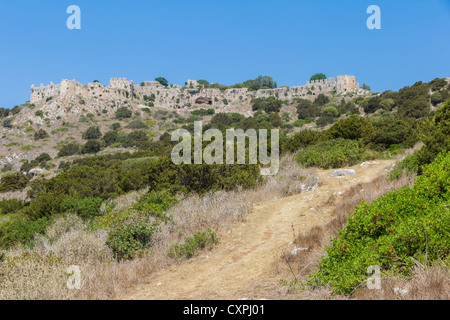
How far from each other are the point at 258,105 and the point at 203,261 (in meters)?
65.2

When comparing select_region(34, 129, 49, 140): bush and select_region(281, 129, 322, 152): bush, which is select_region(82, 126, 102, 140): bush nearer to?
select_region(34, 129, 49, 140): bush

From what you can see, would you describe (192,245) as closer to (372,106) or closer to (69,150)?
(69,150)

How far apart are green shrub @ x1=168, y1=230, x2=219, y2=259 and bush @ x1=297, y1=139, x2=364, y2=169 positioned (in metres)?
8.42

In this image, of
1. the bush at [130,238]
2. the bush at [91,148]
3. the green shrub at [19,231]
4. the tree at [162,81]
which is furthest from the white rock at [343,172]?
the tree at [162,81]

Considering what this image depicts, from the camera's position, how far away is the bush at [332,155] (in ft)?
44.1

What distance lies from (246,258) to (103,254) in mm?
2964

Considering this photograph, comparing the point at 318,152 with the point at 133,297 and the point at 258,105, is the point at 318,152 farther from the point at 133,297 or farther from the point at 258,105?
the point at 258,105

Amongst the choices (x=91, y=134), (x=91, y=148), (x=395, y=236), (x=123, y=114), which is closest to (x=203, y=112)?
(x=123, y=114)

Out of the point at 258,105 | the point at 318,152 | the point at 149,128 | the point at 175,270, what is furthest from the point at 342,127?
the point at 258,105

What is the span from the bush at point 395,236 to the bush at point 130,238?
4065mm

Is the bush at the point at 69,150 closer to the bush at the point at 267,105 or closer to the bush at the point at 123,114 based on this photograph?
the bush at the point at 123,114

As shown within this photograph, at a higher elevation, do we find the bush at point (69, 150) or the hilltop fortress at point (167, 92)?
the hilltop fortress at point (167, 92)

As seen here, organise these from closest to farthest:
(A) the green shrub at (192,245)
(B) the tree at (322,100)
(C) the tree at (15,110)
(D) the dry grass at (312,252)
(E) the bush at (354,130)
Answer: (D) the dry grass at (312,252) → (A) the green shrub at (192,245) → (E) the bush at (354,130) → (B) the tree at (322,100) → (C) the tree at (15,110)

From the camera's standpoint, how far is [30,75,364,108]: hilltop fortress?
7425cm
